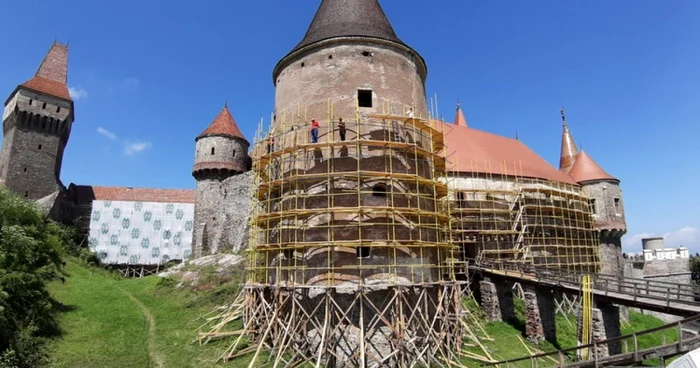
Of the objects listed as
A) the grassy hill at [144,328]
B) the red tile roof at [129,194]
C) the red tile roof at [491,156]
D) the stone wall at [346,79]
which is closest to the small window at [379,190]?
the stone wall at [346,79]

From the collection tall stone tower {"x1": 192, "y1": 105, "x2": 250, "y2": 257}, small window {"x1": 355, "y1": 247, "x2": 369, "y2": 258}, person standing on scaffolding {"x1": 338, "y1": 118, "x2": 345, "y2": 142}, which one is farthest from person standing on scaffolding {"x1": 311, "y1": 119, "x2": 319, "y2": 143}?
tall stone tower {"x1": 192, "y1": 105, "x2": 250, "y2": 257}

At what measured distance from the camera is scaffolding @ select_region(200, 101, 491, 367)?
11906 millimetres

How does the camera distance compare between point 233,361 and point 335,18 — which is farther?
point 335,18

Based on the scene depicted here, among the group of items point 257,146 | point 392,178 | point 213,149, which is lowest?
point 392,178

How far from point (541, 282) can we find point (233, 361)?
11438 mm

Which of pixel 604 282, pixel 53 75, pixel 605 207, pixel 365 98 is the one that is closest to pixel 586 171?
pixel 605 207

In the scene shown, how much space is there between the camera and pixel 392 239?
12.7 metres

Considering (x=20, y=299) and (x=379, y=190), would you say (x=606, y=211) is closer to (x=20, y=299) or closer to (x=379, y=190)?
(x=379, y=190)

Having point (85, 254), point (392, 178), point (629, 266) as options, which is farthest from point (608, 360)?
point (85, 254)

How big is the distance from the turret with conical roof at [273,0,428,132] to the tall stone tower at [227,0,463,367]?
0.04 meters

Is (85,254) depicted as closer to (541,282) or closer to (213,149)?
(213,149)

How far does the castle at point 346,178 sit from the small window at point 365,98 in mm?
36

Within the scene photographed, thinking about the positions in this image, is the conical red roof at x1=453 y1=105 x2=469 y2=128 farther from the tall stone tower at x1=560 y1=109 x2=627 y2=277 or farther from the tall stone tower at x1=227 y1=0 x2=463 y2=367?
the tall stone tower at x1=227 y1=0 x2=463 y2=367

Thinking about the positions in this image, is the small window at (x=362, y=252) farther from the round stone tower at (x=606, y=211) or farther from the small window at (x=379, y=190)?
the round stone tower at (x=606, y=211)
